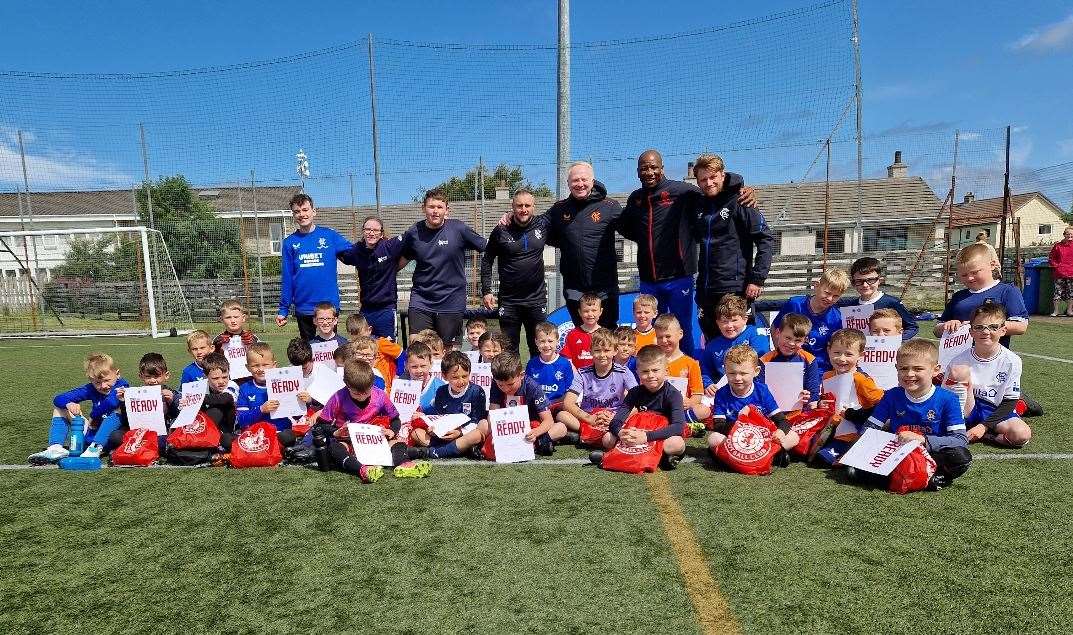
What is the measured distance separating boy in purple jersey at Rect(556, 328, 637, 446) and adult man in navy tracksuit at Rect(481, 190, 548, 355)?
1205mm

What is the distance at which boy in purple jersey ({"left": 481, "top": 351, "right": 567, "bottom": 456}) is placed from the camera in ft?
15.5

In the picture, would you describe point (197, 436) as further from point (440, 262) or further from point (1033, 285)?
point (1033, 285)

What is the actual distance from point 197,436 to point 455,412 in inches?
72.0

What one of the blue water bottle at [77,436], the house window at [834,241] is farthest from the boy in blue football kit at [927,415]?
the house window at [834,241]

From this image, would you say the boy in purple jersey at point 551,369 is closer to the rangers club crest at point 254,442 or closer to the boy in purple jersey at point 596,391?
the boy in purple jersey at point 596,391

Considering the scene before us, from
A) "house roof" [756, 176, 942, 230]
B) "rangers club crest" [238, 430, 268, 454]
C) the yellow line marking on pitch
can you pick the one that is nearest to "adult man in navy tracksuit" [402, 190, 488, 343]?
"rangers club crest" [238, 430, 268, 454]

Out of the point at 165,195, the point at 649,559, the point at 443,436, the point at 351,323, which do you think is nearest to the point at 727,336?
the point at 443,436

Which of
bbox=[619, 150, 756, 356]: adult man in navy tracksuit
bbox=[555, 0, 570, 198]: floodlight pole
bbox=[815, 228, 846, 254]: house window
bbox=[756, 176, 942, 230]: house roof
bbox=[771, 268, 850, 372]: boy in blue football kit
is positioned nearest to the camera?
bbox=[771, 268, 850, 372]: boy in blue football kit

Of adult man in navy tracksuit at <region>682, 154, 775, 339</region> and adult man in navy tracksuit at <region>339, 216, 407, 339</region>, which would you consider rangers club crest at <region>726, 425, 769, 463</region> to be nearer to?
adult man in navy tracksuit at <region>682, 154, 775, 339</region>

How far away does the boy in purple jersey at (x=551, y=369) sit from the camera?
17.0 ft

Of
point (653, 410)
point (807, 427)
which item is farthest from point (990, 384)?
point (653, 410)

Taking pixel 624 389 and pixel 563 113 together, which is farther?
pixel 563 113

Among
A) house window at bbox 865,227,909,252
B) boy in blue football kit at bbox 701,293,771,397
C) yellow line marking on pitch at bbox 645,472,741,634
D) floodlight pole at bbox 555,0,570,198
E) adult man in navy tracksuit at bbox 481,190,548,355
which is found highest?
floodlight pole at bbox 555,0,570,198

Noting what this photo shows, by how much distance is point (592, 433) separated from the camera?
4836 millimetres
